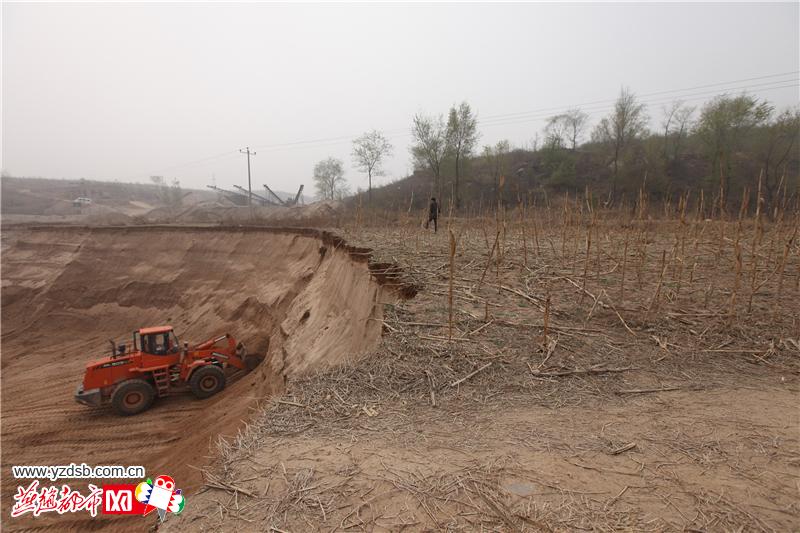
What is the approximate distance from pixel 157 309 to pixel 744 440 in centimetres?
1933

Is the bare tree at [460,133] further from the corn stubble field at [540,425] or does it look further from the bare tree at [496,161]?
the corn stubble field at [540,425]

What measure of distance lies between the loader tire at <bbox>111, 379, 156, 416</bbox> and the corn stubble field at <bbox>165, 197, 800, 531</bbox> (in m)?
6.52

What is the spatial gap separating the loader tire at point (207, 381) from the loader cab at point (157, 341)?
87 centimetres

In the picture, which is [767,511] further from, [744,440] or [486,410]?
[486,410]

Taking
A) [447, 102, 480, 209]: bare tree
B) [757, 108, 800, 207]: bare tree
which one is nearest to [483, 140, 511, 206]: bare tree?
[447, 102, 480, 209]: bare tree

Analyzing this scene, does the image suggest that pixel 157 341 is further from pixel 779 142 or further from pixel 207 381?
pixel 779 142

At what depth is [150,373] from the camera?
879cm

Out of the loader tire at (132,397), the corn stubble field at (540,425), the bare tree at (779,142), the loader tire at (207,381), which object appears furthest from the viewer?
the bare tree at (779,142)

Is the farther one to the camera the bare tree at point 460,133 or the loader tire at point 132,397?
the bare tree at point 460,133

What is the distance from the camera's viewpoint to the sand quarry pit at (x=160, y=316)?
7012mm

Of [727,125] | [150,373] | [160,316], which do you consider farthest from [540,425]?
[727,125]

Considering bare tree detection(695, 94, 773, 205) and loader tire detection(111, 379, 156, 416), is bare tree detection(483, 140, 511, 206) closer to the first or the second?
bare tree detection(695, 94, 773, 205)

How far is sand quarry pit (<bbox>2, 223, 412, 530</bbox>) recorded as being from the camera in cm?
701

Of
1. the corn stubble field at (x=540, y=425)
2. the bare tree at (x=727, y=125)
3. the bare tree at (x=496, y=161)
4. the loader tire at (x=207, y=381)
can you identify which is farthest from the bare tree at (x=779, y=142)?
the loader tire at (x=207, y=381)
